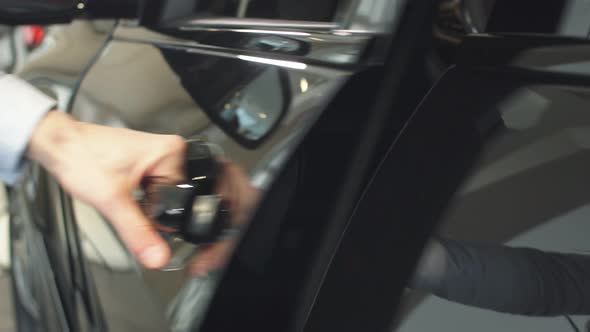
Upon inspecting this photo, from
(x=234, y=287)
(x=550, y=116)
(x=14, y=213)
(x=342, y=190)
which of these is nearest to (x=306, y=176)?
(x=342, y=190)

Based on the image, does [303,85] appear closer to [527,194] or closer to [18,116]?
[527,194]

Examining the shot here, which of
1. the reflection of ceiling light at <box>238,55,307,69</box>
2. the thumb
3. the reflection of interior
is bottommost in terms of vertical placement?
the thumb

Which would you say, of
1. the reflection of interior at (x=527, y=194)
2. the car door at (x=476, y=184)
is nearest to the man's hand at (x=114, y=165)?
the car door at (x=476, y=184)

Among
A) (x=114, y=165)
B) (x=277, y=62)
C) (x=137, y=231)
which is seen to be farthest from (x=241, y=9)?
(x=137, y=231)

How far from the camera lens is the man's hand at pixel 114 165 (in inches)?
34.9

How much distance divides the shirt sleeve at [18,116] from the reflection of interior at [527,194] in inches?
30.3

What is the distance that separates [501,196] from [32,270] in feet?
2.93

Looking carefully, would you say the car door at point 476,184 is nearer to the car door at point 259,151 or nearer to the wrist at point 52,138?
the car door at point 259,151

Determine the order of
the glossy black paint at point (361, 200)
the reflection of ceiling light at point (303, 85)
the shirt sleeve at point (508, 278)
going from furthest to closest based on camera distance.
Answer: the reflection of ceiling light at point (303, 85), the glossy black paint at point (361, 200), the shirt sleeve at point (508, 278)

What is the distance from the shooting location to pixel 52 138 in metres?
1.11

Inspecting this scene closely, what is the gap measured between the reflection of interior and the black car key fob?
27 centimetres

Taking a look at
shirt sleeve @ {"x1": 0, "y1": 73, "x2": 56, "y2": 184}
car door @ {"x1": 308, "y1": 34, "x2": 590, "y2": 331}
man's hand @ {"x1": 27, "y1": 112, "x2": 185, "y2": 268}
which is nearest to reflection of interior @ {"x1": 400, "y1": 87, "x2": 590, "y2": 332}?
car door @ {"x1": 308, "y1": 34, "x2": 590, "y2": 331}

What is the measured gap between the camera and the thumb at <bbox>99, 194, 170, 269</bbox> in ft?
2.78

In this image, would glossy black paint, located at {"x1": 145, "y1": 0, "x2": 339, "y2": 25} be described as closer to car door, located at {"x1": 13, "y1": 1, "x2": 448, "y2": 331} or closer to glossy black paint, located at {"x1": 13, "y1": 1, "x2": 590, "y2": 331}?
car door, located at {"x1": 13, "y1": 1, "x2": 448, "y2": 331}
